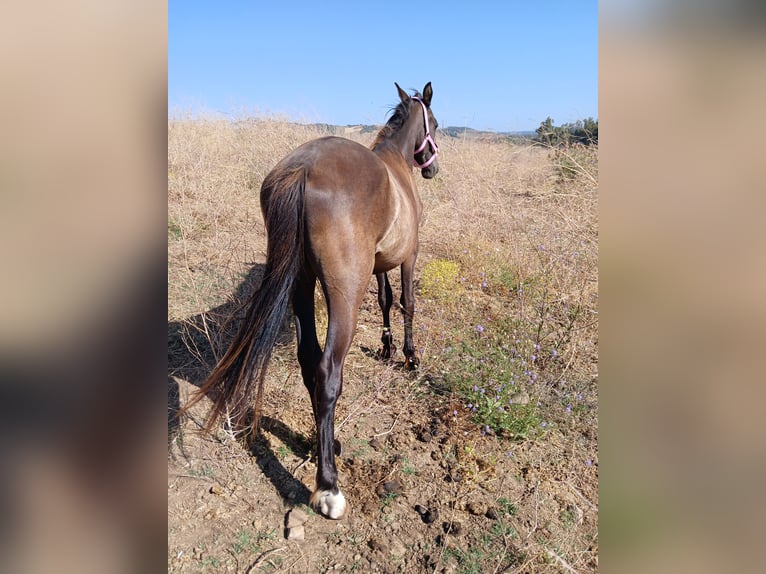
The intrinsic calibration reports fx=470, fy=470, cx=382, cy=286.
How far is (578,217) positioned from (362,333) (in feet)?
7.85

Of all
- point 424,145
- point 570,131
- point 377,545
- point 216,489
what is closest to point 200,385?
point 216,489

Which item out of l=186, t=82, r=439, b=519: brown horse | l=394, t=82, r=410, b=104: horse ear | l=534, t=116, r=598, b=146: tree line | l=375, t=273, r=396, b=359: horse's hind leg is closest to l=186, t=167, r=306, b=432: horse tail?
l=186, t=82, r=439, b=519: brown horse

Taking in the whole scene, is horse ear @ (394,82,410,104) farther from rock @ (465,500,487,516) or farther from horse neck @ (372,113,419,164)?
rock @ (465,500,487,516)

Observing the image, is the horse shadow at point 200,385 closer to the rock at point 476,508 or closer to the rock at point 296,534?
the rock at point 296,534

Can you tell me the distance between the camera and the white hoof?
2318mm

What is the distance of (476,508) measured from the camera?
238 centimetres

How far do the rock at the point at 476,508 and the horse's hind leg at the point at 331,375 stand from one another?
63cm

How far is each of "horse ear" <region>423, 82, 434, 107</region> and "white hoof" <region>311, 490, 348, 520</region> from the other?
3514 millimetres

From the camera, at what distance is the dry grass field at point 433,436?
2.16 metres

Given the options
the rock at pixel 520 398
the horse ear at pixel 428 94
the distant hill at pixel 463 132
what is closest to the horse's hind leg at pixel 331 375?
the rock at pixel 520 398
